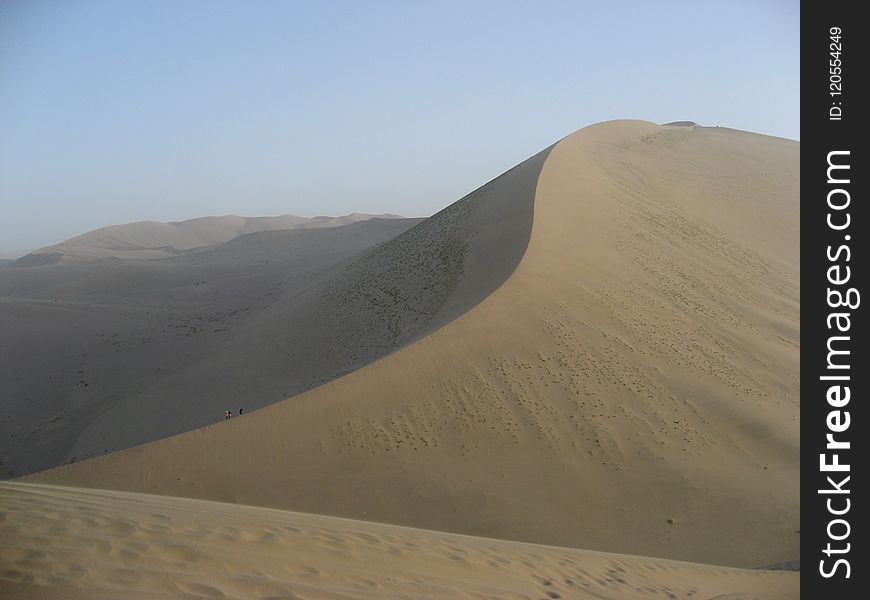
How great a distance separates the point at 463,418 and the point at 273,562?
18.1ft

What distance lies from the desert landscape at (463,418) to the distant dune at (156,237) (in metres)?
60.0

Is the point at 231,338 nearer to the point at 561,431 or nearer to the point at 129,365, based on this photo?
the point at 129,365

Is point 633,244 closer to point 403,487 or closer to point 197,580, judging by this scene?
point 403,487

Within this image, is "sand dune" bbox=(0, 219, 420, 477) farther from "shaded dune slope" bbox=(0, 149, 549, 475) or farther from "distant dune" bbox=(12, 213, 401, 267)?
"distant dune" bbox=(12, 213, 401, 267)

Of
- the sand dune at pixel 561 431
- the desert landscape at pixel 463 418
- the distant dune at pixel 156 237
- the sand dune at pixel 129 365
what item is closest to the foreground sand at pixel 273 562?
the desert landscape at pixel 463 418

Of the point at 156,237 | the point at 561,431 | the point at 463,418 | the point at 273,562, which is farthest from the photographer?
the point at 156,237

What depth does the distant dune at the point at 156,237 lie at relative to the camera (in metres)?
78.8

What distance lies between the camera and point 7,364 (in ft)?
60.3

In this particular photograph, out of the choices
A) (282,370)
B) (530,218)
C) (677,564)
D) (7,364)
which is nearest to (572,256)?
(530,218)

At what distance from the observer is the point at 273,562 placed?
4469mm

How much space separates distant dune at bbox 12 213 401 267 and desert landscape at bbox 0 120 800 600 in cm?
6000

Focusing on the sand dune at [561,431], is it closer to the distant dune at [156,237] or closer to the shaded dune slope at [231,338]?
the shaded dune slope at [231,338]

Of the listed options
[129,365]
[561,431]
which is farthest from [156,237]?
[561,431]
